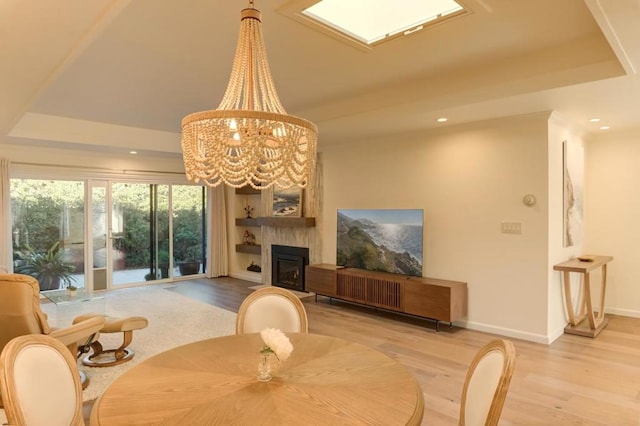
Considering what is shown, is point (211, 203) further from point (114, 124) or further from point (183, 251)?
point (114, 124)

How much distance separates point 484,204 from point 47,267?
20.6 ft

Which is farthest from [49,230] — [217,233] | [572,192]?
[572,192]

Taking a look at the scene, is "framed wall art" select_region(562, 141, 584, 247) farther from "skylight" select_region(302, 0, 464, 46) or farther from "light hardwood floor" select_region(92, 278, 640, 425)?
"skylight" select_region(302, 0, 464, 46)

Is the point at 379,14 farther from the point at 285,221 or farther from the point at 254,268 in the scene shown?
the point at 254,268

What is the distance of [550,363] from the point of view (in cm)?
346

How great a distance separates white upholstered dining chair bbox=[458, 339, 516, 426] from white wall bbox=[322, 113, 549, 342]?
119 inches

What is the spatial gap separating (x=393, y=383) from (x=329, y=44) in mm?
2368

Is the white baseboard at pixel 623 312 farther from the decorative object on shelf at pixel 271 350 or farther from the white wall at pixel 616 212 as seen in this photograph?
the decorative object on shelf at pixel 271 350

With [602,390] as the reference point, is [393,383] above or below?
above

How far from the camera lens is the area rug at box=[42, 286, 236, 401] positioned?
3305mm

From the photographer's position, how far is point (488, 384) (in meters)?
1.37

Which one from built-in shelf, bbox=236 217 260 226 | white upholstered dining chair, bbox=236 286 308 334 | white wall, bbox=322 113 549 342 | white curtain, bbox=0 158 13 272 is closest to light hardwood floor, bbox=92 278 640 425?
white wall, bbox=322 113 549 342

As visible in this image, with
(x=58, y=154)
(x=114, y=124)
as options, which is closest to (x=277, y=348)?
(x=114, y=124)

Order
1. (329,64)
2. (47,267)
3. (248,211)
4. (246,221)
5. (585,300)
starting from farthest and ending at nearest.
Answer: (248,211) < (246,221) < (47,267) < (585,300) < (329,64)
